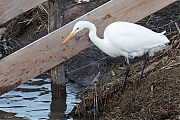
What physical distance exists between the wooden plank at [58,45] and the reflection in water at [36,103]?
73cm

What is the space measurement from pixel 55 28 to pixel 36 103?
1.29 meters

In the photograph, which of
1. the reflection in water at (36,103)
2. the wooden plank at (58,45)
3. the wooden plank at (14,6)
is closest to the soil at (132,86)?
the reflection in water at (36,103)

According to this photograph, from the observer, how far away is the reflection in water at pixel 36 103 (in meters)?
6.85

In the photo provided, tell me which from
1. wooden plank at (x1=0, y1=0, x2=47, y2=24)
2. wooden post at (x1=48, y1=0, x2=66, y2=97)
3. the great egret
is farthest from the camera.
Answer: wooden post at (x1=48, y1=0, x2=66, y2=97)

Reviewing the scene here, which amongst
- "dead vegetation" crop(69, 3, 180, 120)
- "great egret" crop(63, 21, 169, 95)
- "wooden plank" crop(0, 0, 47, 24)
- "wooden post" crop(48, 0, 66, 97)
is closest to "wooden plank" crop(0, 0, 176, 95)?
"great egret" crop(63, 21, 169, 95)

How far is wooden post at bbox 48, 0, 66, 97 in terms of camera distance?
22.2 feet

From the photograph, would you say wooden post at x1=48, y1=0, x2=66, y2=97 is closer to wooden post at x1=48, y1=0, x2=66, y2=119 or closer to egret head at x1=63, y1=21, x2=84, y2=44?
wooden post at x1=48, y1=0, x2=66, y2=119

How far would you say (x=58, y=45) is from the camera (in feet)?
20.4

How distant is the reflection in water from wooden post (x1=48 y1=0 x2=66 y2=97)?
17 cm

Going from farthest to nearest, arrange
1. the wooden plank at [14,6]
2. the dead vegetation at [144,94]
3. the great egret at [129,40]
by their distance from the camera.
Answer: the great egret at [129,40]
the wooden plank at [14,6]
the dead vegetation at [144,94]

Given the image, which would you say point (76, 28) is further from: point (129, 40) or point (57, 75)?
point (57, 75)

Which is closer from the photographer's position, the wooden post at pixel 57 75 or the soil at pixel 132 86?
the soil at pixel 132 86

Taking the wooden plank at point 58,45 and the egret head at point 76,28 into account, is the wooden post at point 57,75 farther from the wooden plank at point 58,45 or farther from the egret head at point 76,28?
the egret head at point 76,28

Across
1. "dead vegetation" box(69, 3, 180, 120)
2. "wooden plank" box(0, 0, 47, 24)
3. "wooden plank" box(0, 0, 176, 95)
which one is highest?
"wooden plank" box(0, 0, 47, 24)
